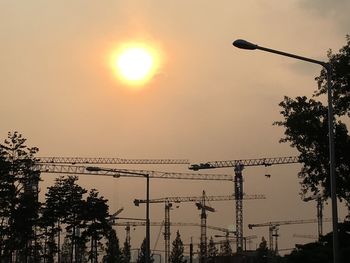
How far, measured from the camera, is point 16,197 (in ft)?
171

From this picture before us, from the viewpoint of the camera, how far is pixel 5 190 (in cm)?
5050

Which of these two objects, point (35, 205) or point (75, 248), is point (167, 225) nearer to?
point (75, 248)

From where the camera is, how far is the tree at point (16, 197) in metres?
50.8

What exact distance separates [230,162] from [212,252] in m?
22.5

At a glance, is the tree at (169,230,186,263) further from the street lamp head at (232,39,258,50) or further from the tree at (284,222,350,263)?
the street lamp head at (232,39,258,50)

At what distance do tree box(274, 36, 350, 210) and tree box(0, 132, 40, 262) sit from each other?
23.2 metres

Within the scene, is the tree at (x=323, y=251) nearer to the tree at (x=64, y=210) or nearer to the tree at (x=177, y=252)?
the tree at (x=64, y=210)

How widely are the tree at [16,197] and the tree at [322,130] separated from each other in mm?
23153

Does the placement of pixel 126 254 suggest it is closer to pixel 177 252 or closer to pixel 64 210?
pixel 177 252

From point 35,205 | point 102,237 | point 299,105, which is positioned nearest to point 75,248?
point 102,237

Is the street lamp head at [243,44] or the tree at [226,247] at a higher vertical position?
the street lamp head at [243,44]

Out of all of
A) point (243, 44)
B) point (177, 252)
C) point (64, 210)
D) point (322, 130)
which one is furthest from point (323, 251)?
point (177, 252)

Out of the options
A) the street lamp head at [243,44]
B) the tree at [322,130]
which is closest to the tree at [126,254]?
the tree at [322,130]

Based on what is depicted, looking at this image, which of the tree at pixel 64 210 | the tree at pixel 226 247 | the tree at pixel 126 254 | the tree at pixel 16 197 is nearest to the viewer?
the tree at pixel 16 197
